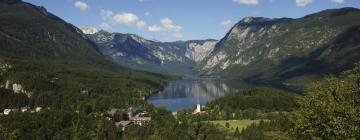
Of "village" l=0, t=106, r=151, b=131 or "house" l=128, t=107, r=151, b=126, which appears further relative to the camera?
"house" l=128, t=107, r=151, b=126

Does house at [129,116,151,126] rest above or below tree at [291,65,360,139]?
below

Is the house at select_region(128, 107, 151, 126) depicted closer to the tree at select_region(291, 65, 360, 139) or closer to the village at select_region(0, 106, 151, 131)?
the village at select_region(0, 106, 151, 131)

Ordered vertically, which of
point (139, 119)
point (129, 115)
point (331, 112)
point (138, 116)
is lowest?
point (139, 119)

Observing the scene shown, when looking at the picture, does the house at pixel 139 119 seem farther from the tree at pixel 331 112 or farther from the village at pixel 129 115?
the tree at pixel 331 112

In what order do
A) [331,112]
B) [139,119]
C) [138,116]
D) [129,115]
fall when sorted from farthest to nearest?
[129,115], [138,116], [139,119], [331,112]

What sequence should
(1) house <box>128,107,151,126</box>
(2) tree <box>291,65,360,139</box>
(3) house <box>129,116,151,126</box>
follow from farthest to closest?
(1) house <box>128,107,151,126</box> → (3) house <box>129,116,151,126</box> → (2) tree <box>291,65,360,139</box>

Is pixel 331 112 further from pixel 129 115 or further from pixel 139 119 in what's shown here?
pixel 129 115

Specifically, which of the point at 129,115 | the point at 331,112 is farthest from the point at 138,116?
the point at 331,112

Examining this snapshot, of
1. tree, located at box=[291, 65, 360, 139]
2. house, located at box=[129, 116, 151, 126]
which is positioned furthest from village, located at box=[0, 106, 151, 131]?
tree, located at box=[291, 65, 360, 139]

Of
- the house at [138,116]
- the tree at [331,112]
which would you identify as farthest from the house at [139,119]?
the tree at [331,112]
